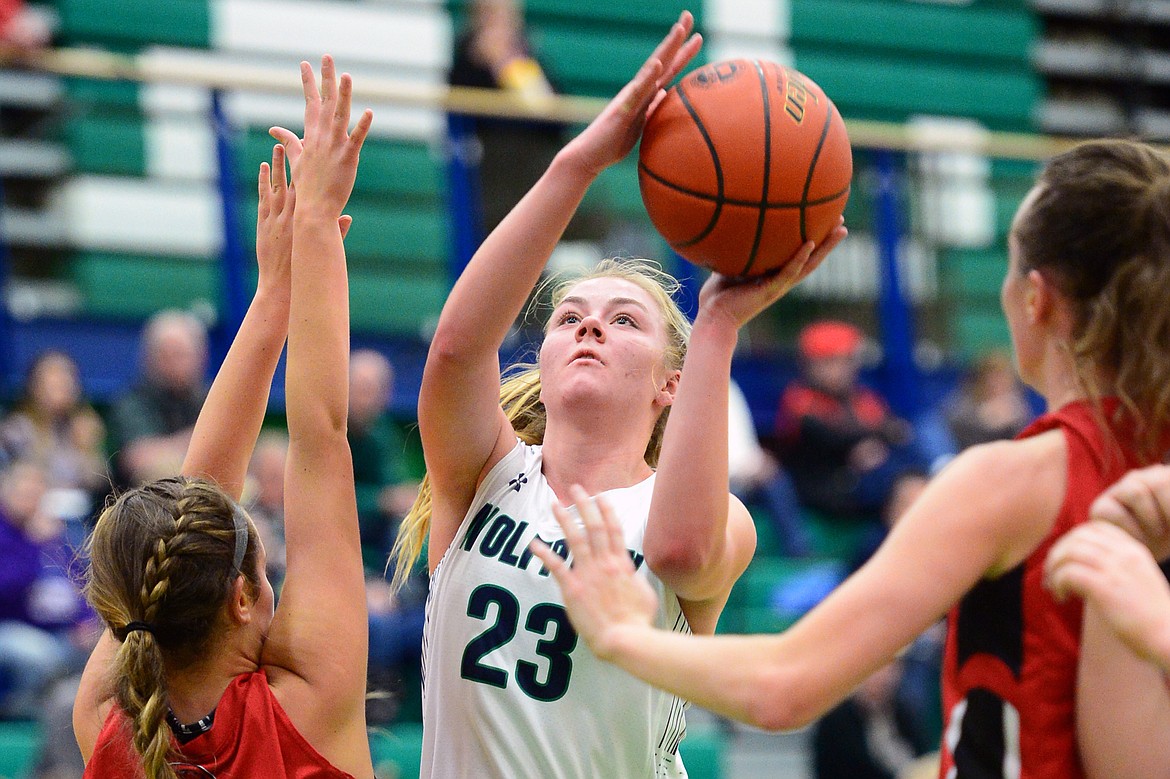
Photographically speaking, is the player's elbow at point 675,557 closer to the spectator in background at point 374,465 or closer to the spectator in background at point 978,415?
the spectator in background at point 374,465

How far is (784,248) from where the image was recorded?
265 cm

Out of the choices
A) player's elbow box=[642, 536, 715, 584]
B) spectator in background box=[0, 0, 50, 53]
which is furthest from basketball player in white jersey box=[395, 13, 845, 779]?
spectator in background box=[0, 0, 50, 53]

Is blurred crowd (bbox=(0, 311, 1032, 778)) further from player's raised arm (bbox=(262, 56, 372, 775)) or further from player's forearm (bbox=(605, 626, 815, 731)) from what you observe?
player's forearm (bbox=(605, 626, 815, 731))

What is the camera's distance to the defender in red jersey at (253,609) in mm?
2432

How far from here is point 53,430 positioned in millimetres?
6367

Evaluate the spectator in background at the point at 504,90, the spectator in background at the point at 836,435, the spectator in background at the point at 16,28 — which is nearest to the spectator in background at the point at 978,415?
the spectator in background at the point at 836,435

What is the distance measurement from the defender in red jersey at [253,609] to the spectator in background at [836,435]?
591 cm

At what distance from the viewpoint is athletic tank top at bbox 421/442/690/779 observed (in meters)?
2.79

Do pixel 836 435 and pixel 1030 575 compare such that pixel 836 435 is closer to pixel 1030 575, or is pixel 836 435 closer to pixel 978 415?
pixel 978 415

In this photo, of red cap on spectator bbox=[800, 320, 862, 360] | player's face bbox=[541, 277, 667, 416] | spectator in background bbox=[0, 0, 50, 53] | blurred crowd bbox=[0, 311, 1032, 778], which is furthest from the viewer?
red cap on spectator bbox=[800, 320, 862, 360]

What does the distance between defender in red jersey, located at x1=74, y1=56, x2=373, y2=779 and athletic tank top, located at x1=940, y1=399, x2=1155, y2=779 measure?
42.2 inches

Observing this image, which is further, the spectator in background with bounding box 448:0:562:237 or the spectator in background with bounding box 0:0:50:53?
the spectator in background with bounding box 448:0:562:237

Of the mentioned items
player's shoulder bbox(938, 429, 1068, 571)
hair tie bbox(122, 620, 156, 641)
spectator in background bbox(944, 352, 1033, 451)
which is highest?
player's shoulder bbox(938, 429, 1068, 571)

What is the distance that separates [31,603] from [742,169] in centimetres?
438
